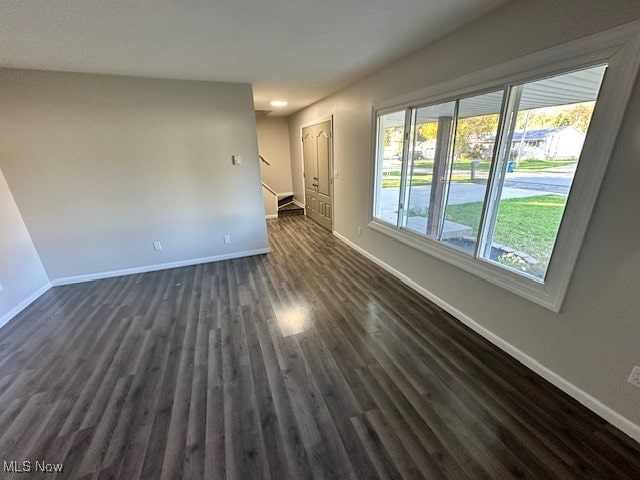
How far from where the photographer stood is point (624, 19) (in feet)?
4.14

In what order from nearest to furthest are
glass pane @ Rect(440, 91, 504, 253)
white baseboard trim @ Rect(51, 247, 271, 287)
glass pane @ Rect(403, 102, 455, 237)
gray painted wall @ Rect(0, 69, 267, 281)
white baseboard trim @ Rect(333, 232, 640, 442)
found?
white baseboard trim @ Rect(333, 232, 640, 442) < glass pane @ Rect(440, 91, 504, 253) < glass pane @ Rect(403, 102, 455, 237) < gray painted wall @ Rect(0, 69, 267, 281) < white baseboard trim @ Rect(51, 247, 271, 287)

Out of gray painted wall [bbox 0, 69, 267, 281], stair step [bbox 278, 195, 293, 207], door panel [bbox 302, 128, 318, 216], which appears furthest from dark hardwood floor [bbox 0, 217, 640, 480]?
stair step [bbox 278, 195, 293, 207]

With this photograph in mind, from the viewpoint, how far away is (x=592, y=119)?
4.66 ft

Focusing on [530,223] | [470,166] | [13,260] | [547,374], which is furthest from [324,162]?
[13,260]

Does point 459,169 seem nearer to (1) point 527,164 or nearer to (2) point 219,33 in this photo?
(1) point 527,164

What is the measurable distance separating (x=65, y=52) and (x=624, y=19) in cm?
398

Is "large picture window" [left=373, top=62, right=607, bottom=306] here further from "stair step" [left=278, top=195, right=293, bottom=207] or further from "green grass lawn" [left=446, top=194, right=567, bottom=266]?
"stair step" [left=278, top=195, right=293, bottom=207]

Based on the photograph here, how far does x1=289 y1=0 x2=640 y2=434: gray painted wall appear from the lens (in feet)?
4.39

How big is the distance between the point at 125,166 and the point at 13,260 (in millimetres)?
1585

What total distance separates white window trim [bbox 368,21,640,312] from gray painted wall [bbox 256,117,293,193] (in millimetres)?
5448

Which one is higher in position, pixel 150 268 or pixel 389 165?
pixel 389 165

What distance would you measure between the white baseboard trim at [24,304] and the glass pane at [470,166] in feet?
15.3

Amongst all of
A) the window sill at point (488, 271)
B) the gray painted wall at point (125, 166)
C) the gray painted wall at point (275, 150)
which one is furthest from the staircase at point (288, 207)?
the window sill at point (488, 271)

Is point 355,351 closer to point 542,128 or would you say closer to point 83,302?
point 542,128
